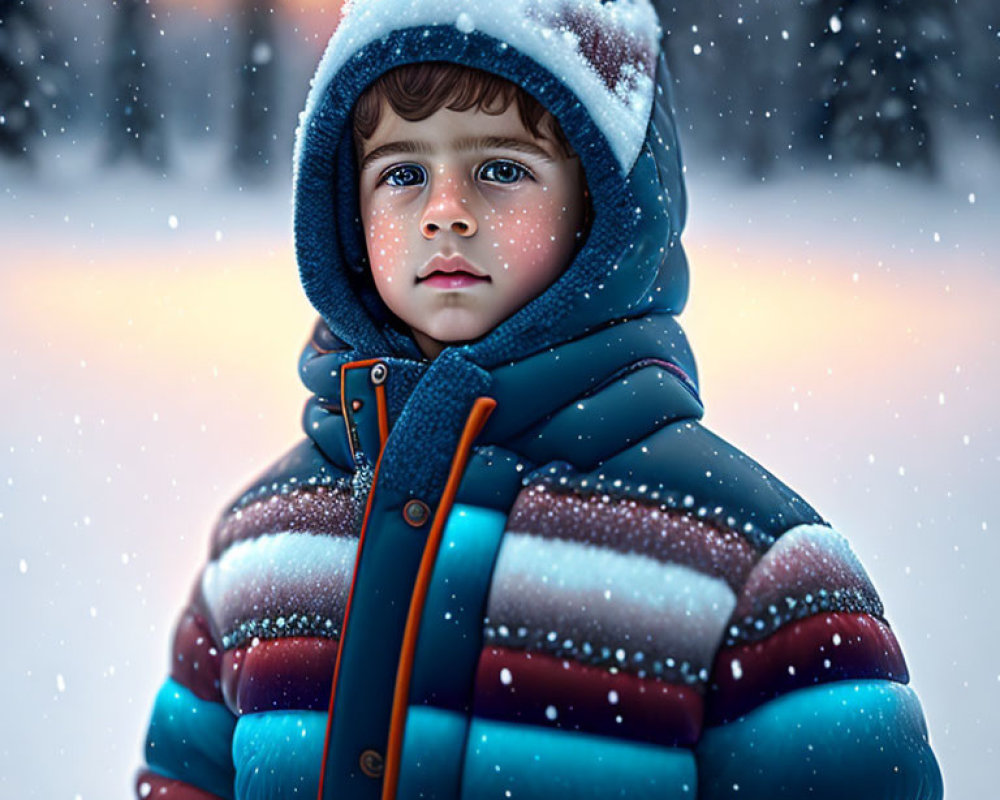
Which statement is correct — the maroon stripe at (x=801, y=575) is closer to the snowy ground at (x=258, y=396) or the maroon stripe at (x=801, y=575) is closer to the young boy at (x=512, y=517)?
the young boy at (x=512, y=517)

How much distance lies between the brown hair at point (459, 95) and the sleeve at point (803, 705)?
0.36 m

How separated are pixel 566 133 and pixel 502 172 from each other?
0.19 feet

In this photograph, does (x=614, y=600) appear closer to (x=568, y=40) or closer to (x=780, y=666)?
(x=780, y=666)

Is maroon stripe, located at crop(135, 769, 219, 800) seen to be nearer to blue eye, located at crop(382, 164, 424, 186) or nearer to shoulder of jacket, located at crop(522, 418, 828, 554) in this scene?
shoulder of jacket, located at crop(522, 418, 828, 554)

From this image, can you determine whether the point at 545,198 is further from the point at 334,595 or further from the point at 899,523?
the point at 899,523

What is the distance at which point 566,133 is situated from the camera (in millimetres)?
962

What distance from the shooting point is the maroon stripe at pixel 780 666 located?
2.88ft

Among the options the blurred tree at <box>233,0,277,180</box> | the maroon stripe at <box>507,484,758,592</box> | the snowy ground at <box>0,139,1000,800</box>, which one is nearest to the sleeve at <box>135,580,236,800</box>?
the maroon stripe at <box>507,484,758,592</box>

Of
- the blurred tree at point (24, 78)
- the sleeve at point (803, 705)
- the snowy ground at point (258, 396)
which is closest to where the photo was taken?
the sleeve at point (803, 705)

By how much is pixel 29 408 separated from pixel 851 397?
1.22 metres

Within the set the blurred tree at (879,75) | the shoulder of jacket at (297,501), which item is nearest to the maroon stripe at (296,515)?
the shoulder of jacket at (297,501)

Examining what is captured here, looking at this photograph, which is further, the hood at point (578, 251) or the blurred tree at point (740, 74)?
the blurred tree at point (740, 74)

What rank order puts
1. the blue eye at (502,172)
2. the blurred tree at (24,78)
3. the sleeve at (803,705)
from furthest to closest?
the blurred tree at (24,78) → the blue eye at (502,172) → the sleeve at (803,705)

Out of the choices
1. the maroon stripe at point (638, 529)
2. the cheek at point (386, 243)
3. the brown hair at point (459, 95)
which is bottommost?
the maroon stripe at point (638, 529)
